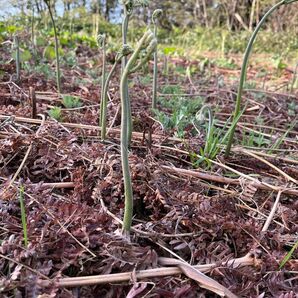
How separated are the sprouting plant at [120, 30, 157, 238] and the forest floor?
81 millimetres

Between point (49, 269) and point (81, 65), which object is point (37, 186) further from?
point (81, 65)

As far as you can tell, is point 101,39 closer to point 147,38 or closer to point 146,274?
point 147,38

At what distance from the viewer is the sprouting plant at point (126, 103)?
82 centimetres

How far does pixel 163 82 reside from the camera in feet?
12.0

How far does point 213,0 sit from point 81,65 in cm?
724

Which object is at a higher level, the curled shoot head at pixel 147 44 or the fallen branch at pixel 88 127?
the curled shoot head at pixel 147 44

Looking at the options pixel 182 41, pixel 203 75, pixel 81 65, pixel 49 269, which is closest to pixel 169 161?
pixel 49 269

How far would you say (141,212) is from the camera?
124 cm

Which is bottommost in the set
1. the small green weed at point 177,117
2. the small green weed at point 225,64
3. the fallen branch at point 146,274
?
the fallen branch at point 146,274

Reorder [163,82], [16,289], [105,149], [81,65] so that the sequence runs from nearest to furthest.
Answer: [16,289] → [105,149] → [163,82] → [81,65]

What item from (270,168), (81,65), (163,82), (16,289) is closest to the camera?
(16,289)

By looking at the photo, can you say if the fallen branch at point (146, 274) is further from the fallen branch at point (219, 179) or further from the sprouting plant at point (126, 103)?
the fallen branch at point (219, 179)

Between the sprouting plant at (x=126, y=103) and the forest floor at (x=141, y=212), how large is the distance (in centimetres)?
8

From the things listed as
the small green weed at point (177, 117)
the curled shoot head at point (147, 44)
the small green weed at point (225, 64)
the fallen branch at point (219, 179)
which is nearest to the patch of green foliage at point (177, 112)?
the small green weed at point (177, 117)
